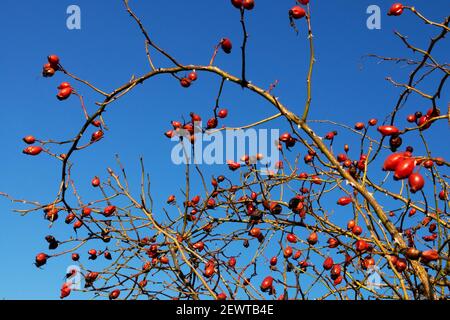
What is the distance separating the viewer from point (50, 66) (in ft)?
7.72

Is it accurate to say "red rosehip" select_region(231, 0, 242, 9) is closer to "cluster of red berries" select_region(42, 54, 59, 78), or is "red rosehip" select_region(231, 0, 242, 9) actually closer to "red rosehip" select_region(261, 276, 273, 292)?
"cluster of red berries" select_region(42, 54, 59, 78)

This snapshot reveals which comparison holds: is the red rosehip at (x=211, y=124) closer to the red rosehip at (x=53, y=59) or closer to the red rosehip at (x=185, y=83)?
the red rosehip at (x=185, y=83)

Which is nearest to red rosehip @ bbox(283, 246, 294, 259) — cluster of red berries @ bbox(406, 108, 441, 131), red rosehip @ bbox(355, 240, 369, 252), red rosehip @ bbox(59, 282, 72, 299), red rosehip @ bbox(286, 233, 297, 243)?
red rosehip @ bbox(286, 233, 297, 243)

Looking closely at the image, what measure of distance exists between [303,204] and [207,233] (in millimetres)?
841

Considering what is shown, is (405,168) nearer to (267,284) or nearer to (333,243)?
(267,284)

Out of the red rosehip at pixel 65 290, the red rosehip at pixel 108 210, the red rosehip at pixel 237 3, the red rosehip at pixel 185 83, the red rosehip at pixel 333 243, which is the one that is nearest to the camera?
the red rosehip at pixel 237 3

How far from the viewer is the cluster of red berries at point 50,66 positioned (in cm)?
234

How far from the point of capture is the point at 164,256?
126 inches

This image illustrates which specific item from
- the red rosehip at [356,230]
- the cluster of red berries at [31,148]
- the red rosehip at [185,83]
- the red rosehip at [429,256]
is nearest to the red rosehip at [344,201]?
the red rosehip at [356,230]

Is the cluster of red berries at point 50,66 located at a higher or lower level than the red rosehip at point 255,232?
higher

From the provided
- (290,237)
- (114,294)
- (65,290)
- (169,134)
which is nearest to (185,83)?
(169,134)

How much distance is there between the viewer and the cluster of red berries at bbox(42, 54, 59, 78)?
2.34 m
